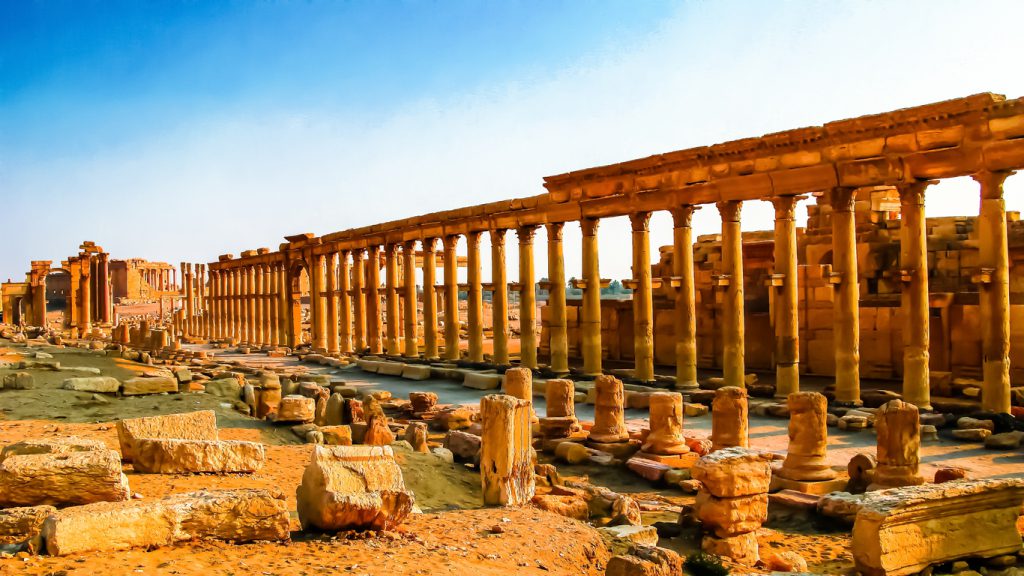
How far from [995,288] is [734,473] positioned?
30.1 ft

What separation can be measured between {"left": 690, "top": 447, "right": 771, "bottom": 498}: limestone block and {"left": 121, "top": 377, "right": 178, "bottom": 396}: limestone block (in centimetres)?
1345

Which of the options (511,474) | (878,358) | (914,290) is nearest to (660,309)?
(878,358)

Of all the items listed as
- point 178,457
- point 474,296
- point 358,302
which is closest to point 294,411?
point 178,457

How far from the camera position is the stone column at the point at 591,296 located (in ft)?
77.7

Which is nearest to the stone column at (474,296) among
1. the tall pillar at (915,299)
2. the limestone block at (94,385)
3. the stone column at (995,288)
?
the limestone block at (94,385)

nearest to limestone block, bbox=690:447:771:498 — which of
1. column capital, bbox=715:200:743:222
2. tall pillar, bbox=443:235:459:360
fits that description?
column capital, bbox=715:200:743:222

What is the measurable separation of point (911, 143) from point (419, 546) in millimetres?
13788

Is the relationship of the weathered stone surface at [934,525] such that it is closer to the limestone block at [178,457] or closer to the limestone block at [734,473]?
the limestone block at [734,473]

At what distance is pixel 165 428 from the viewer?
1061cm

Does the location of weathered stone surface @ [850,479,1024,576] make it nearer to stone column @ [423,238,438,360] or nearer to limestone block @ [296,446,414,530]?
limestone block @ [296,446,414,530]

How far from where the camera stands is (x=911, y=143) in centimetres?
1659

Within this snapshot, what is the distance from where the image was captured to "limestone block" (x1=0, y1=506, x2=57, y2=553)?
656 centimetres

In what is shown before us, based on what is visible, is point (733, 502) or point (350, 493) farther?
point (733, 502)

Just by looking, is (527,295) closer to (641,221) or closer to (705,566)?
(641,221)
